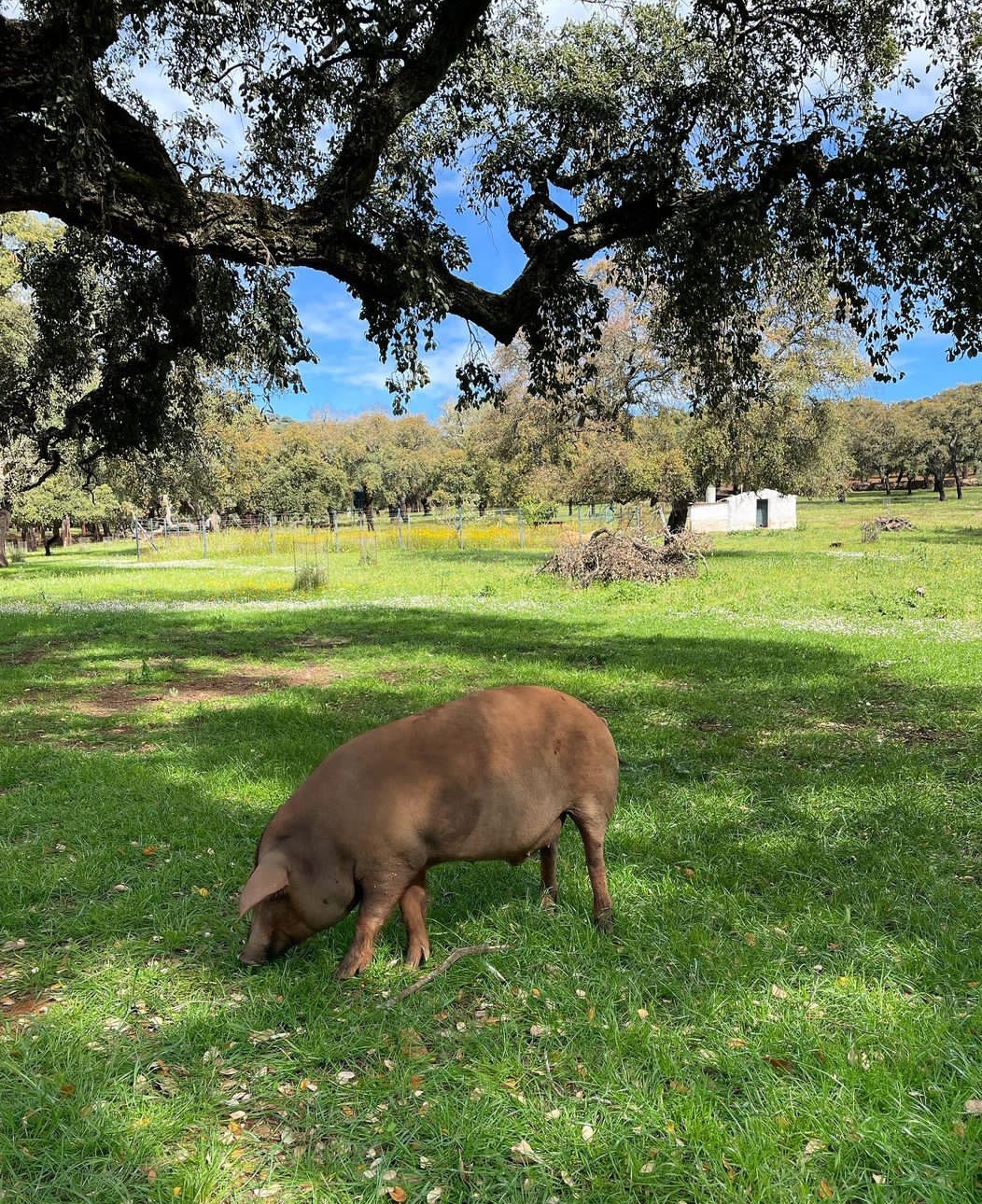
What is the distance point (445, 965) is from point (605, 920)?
0.95m

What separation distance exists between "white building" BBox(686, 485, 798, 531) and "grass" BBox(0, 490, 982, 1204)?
146 feet

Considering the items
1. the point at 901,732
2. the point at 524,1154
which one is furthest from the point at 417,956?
the point at 901,732

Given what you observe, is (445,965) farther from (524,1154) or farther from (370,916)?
(524,1154)

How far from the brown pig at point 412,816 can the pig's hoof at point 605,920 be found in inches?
15.0

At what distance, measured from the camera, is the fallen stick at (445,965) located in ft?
11.8

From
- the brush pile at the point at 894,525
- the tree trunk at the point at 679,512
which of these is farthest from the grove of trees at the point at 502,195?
the brush pile at the point at 894,525

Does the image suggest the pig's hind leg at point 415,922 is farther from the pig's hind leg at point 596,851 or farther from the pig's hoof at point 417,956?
the pig's hind leg at point 596,851

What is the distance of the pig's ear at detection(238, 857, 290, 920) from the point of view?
3.49 m

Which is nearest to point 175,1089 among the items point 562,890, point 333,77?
point 562,890

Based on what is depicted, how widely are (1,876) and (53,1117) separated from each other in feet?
7.77

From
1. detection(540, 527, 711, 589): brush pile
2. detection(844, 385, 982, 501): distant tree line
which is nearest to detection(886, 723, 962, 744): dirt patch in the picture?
detection(540, 527, 711, 589): brush pile

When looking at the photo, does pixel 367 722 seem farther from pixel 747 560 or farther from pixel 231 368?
pixel 747 560

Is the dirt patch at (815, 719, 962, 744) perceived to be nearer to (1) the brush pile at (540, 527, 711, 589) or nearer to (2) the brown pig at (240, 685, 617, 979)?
(2) the brown pig at (240, 685, 617, 979)

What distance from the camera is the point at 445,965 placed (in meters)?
3.74
